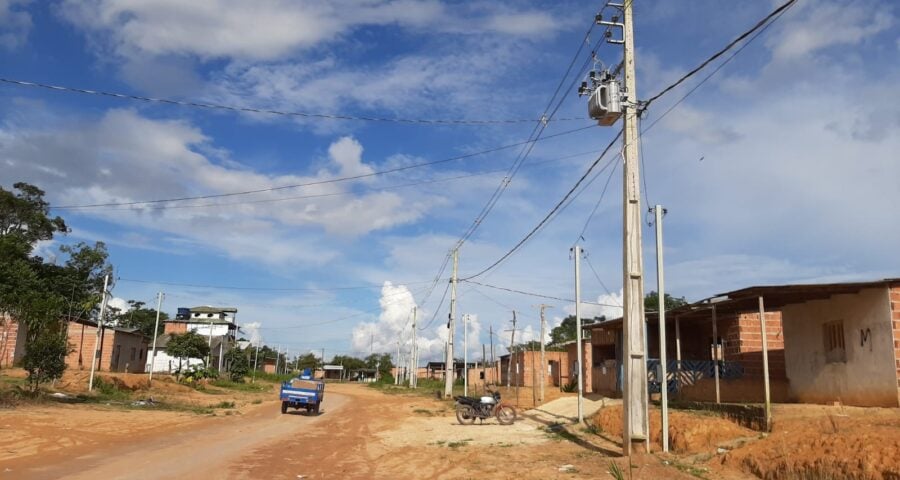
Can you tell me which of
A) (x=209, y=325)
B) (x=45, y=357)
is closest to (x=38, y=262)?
(x=209, y=325)

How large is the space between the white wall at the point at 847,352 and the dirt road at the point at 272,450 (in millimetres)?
7388

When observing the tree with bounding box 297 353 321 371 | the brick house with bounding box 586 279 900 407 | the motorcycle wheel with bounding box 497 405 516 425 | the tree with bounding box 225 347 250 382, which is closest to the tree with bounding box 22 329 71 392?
the motorcycle wheel with bounding box 497 405 516 425

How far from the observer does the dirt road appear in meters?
Result: 12.0

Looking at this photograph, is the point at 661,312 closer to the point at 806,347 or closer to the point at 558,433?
the point at 558,433

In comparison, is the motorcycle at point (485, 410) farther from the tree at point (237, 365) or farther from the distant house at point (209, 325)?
the distant house at point (209, 325)

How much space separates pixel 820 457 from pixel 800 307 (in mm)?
10592

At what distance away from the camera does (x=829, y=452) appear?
438 inches

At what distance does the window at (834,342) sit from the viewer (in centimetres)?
1834

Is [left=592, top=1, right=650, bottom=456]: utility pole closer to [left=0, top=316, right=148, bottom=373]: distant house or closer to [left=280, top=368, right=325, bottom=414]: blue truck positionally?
[left=280, top=368, right=325, bottom=414]: blue truck

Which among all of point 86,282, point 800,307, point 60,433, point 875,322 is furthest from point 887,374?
point 86,282

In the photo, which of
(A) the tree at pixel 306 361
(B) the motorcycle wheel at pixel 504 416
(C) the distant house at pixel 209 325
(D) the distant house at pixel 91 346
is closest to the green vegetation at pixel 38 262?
(D) the distant house at pixel 91 346

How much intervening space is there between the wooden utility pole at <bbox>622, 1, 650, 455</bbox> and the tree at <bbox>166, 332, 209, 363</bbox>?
42.9 meters

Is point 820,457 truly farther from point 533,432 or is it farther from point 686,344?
point 686,344

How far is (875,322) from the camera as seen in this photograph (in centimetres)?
1669
